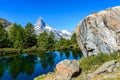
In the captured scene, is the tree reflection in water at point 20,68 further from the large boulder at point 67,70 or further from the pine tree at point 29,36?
the pine tree at point 29,36

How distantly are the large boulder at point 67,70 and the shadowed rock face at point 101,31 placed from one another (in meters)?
7.81

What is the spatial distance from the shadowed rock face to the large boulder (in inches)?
307

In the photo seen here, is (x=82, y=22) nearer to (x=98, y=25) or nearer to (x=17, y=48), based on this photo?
(x=98, y=25)

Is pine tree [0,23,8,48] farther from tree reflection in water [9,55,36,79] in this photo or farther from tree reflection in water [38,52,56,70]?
tree reflection in water [9,55,36,79]

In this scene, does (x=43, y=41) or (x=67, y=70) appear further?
(x=43, y=41)

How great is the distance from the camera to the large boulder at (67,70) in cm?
2681

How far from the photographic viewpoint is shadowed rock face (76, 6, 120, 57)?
110ft

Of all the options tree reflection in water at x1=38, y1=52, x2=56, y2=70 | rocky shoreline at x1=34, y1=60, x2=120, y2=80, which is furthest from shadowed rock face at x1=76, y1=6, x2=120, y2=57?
tree reflection in water at x1=38, y1=52, x2=56, y2=70

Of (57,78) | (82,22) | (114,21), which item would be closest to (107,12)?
(114,21)

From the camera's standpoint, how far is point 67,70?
2733 cm

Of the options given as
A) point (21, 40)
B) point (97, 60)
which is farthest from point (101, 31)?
point (21, 40)

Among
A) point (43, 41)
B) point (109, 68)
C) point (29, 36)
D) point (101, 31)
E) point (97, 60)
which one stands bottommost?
point (109, 68)

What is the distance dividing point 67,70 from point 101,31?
10.5 m

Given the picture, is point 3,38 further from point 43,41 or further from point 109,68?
point 109,68
